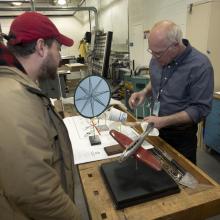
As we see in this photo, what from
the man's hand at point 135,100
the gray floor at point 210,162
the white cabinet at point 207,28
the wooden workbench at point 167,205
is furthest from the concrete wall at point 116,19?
the wooden workbench at point 167,205

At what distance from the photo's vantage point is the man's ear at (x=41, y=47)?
0.79 metres

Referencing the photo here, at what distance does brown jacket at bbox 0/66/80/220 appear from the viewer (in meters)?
0.58

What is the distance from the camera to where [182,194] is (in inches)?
32.4

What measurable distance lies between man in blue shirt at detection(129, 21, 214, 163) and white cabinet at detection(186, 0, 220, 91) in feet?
3.98

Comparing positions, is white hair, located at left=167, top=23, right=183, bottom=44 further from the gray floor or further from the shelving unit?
the shelving unit

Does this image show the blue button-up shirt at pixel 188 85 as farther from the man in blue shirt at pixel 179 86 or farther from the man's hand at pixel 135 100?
the man's hand at pixel 135 100

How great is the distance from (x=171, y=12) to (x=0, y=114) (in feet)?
10.7

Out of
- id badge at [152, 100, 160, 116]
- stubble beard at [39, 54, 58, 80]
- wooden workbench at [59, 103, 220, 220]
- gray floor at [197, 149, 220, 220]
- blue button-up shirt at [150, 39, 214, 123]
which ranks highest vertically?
stubble beard at [39, 54, 58, 80]

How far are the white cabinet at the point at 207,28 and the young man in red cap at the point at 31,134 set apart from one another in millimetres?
2025

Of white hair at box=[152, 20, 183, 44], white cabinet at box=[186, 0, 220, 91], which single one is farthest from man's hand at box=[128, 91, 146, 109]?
white cabinet at box=[186, 0, 220, 91]

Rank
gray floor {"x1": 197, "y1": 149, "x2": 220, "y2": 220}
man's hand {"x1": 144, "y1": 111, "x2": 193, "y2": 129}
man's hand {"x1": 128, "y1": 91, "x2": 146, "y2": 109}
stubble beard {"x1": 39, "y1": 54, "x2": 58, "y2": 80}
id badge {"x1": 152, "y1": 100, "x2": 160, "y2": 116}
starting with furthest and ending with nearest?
1. gray floor {"x1": 197, "y1": 149, "x2": 220, "y2": 220}
2. man's hand {"x1": 128, "y1": 91, "x2": 146, "y2": 109}
3. id badge {"x1": 152, "y1": 100, "x2": 160, "y2": 116}
4. man's hand {"x1": 144, "y1": 111, "x2": 193, "y2": 129}
5. stubble beard {"x1": 39, "y1": 54, "x2": 58, "y2": 80}

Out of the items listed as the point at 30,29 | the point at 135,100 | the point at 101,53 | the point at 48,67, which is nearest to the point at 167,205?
the point at 48,67

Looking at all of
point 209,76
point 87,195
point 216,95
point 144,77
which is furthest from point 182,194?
point 144,77

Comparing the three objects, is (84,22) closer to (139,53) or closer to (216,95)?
(139,53)
